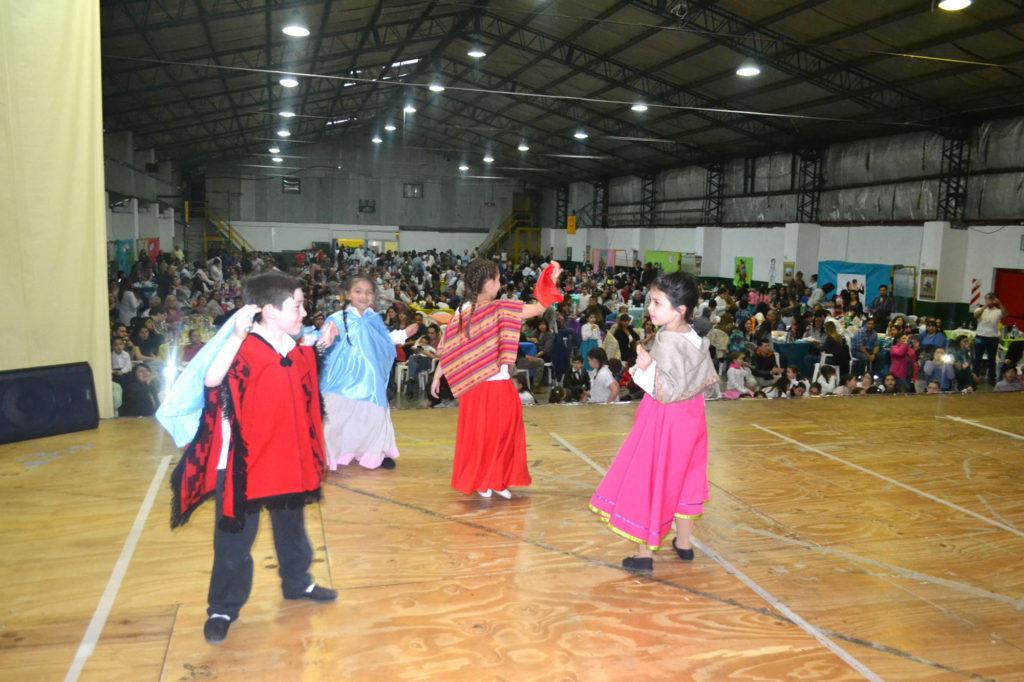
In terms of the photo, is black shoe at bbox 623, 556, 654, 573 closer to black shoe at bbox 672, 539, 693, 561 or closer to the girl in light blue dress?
black shoe at bbox 672, 539, 693, 561

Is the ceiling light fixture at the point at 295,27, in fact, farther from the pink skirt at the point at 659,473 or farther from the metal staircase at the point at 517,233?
the metal staircase at the point at 517,233

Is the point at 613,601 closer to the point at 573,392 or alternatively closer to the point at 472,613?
the point at 472,613

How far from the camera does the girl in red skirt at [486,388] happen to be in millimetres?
3902

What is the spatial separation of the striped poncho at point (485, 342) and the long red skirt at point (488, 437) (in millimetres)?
80

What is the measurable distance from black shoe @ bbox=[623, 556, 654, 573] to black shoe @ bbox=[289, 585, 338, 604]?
1255 mm

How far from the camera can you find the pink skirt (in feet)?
10.1

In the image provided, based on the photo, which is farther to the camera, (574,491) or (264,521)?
(574,491)

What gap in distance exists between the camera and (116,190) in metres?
16.4

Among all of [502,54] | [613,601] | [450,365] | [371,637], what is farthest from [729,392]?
[502,54]

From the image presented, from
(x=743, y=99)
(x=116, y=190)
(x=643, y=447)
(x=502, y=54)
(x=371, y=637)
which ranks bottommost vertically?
(x=371, y=637)

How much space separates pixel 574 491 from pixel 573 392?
3.34 meters

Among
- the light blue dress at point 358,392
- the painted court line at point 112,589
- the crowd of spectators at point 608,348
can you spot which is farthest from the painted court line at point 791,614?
the painted court line at point 112,589

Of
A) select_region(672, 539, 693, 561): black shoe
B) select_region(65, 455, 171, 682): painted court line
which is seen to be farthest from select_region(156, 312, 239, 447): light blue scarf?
select_region(672, 539, 693, 561): black shoe

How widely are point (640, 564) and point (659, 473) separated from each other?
432 millimetres
